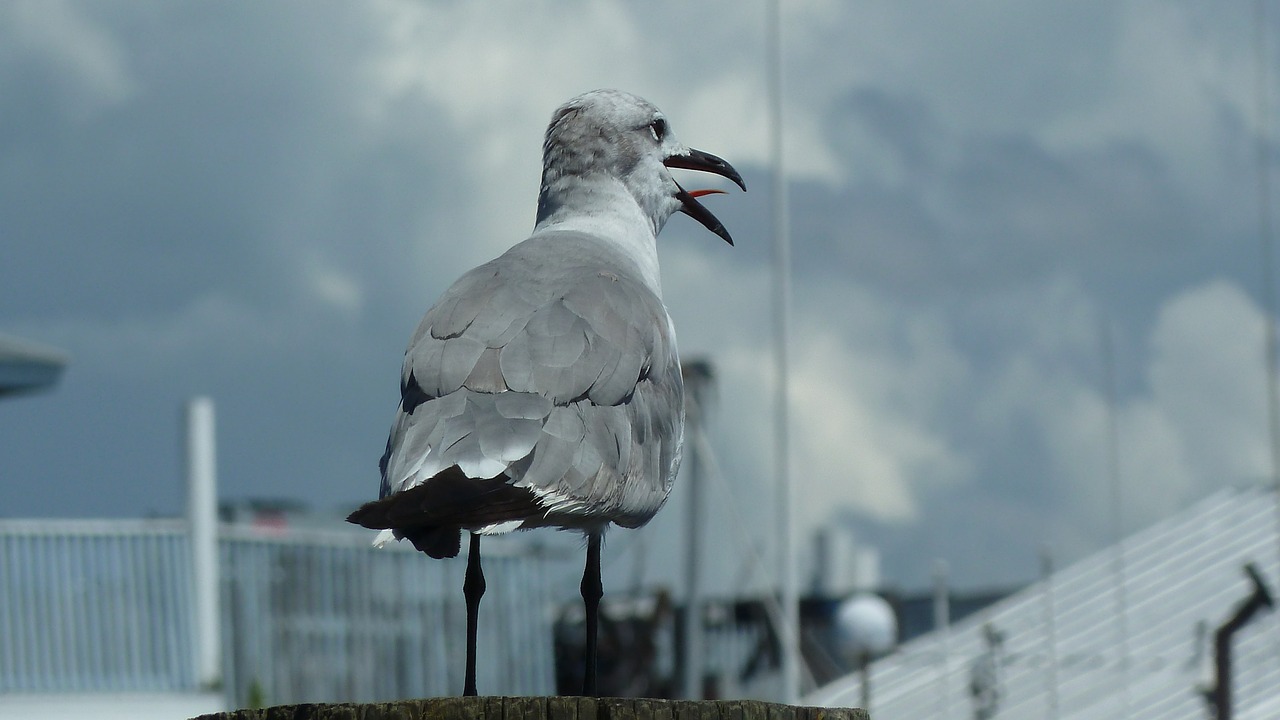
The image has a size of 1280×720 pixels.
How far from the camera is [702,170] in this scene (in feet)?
20.7

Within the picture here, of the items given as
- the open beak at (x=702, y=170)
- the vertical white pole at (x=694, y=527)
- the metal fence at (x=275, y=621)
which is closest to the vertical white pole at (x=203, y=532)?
the metal fence at (x=275, y=621)

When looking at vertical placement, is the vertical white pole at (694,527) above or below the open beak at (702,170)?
above

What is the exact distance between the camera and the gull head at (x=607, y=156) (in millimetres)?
5863

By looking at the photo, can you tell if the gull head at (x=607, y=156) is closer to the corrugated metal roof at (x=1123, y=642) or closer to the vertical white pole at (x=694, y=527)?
the corrugated metal roof at (x=1123, y=642)

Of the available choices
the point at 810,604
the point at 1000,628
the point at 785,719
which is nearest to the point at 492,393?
the point at 785,719

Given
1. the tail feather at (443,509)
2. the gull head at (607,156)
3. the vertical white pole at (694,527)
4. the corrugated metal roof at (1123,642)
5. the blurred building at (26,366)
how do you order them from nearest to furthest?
the tail feather at (443,509) < the gull head at (607,156) < the corrugated metal roof at (1123,642) < the blurred building at (26,366) < the vertical white pole at (694,527)

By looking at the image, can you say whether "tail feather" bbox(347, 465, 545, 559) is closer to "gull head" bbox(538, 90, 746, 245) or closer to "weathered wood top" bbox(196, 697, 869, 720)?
"weathered wood top" bbox(196, 697, 869, 720)

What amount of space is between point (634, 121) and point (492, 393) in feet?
5.95

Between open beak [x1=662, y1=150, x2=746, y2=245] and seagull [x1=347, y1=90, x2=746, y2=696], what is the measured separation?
0.27 meters

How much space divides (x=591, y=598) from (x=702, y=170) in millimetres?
1805

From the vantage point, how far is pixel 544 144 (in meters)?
5.96

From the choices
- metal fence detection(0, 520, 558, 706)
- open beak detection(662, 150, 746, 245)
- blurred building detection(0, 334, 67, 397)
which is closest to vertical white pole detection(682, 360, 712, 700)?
metal fence detection(0, 520, 558, 706)

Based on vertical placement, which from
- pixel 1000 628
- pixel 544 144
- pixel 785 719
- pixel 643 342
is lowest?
pixel 785 719

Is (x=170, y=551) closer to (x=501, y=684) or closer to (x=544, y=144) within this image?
(x=501, y=684)
